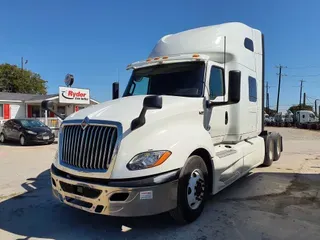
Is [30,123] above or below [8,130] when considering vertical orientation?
above

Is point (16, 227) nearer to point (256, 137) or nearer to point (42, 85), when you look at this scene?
point (256, 137)

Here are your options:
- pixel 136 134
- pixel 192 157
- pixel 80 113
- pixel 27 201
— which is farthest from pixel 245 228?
pixel 27 201

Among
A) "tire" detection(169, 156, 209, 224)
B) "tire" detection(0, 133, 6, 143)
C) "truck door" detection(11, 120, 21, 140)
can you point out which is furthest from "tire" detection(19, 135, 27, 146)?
"tire" detection(169, 156, 209, 224)

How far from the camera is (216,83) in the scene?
554 centimetres

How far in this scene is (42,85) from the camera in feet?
174

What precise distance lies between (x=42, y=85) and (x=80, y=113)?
52739 millimetres

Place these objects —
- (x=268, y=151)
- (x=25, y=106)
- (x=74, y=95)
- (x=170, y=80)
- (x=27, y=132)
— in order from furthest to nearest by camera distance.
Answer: (x=25, y=106) < (x=74, y=95) < (x=27, y=132) < (x=268, y=151) < (x=170, y=80)

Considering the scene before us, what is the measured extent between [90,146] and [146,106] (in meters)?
0.94

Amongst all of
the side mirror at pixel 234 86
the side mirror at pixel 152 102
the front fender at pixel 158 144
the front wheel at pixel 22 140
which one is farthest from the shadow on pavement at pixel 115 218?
the front wheel at pixel 22 140

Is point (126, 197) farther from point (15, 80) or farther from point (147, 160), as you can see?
point (15, 80)

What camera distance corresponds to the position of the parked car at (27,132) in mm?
16141

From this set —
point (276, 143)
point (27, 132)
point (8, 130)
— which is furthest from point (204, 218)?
point (8, 130)

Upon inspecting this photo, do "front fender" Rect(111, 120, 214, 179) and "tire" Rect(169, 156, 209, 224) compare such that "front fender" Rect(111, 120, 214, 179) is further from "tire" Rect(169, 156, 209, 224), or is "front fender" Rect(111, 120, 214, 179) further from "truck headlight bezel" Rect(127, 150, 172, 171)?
"tire" Rect(169, 156, 209, 224)

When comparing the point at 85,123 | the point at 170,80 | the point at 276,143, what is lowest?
the point at 276,143
